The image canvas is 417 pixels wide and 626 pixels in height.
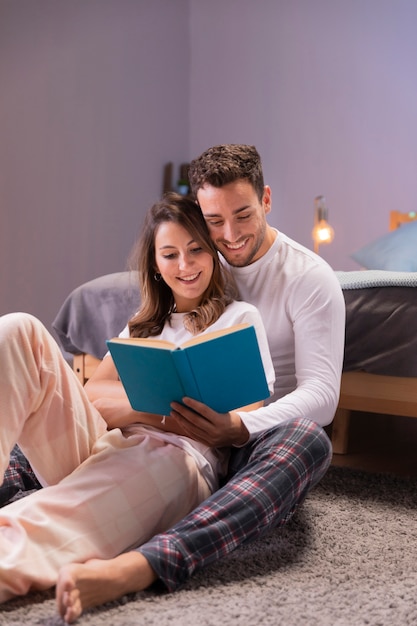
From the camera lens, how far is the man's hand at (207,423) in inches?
49.2

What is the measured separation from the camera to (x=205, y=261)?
1573mm

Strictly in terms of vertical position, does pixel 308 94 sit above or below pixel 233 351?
above

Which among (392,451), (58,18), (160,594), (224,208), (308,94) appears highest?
(58,18)

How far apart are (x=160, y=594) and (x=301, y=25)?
11.7 ft

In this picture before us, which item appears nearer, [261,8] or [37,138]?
[37,138]

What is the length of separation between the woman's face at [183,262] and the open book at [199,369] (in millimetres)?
331

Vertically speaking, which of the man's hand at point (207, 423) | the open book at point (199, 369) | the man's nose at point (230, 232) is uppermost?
the man's nose at point (230, 232)

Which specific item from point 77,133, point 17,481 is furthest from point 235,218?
point 77,133

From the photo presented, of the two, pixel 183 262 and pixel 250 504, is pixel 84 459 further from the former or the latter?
pixel 183 262

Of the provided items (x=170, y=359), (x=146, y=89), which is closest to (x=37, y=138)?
(x=146, y=89)

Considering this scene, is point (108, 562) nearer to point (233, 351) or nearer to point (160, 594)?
point (160, 594)

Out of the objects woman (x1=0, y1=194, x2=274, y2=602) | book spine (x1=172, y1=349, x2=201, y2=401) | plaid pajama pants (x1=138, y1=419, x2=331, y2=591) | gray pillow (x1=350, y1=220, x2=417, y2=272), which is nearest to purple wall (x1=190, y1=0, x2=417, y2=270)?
gray pillow (x1=350, y1=220, x2=417, y2=272)

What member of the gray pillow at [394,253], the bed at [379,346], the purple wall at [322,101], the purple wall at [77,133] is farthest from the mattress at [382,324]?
the purple wall at [322,101]

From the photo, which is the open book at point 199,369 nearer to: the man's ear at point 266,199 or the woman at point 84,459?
the woman at point 84,459
